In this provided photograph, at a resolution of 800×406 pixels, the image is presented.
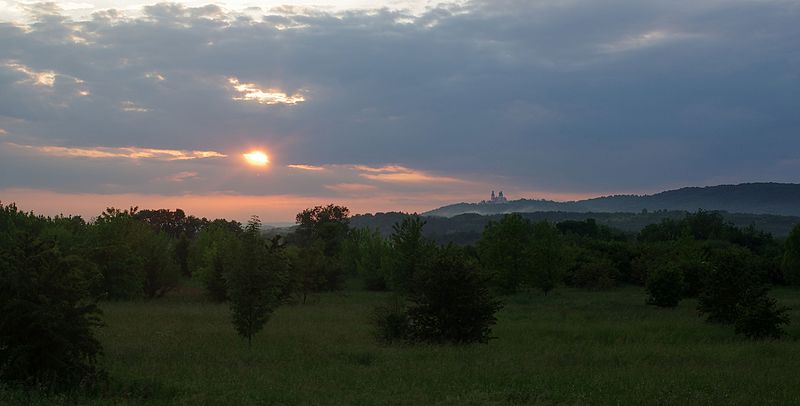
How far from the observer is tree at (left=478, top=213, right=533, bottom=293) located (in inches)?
1925

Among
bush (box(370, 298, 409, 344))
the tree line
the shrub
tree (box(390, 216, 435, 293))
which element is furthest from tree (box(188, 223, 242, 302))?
the shrub

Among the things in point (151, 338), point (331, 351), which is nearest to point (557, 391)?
point (331, 351)

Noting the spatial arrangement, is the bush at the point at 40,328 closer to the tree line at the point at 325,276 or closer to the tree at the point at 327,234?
the tree line at the point at 325,276

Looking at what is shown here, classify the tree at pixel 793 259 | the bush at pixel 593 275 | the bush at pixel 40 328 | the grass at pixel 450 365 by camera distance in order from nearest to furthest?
1. the grass at pixel 450 365
2. the bush at pixel 40 328
3. the tree at pixel 793 259
4. the bush at pixel 593 275

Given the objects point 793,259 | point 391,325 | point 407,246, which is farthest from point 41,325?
point 793,259

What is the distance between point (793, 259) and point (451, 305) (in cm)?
4942

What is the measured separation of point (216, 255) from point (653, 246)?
50375 mm

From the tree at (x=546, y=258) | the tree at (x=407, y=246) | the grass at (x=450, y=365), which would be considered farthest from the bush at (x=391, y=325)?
the tree at (x=546, y=258)

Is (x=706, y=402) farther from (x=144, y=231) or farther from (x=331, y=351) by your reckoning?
(x=144, y=231)

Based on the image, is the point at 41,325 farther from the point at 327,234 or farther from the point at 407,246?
the point at 327,234

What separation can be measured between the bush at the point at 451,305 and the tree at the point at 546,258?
24.8m

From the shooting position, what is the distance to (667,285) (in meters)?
40.8

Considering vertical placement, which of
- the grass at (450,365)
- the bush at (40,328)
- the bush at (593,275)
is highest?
the bush at (40,328)

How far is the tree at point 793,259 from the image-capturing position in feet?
193
